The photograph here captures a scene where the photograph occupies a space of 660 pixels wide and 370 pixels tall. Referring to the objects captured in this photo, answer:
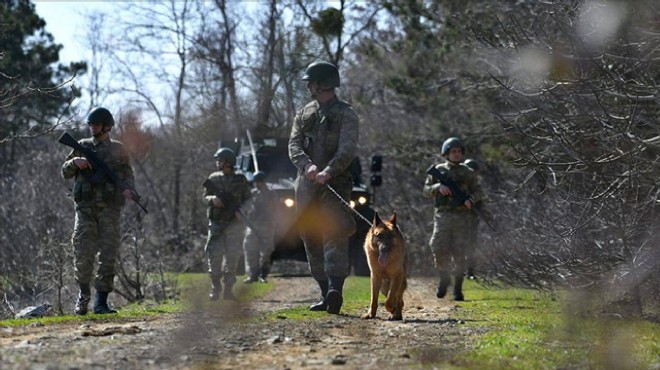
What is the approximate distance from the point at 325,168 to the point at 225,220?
496 cm

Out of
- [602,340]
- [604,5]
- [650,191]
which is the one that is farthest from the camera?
[604,5]

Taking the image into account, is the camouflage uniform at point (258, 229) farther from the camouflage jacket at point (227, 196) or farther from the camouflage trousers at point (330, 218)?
the camouflage trousers at point (330, 218)

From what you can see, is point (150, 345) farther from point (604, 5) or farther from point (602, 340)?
point (604, 5)

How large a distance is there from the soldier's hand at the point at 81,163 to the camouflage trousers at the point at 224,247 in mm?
4155

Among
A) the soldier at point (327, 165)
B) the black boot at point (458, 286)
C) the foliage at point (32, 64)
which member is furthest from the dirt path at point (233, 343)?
the foliage at point (32, 64)

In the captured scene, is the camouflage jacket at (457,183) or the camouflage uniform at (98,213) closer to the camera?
the camouflage uniform at (98,213)

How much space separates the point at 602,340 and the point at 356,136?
126 inches

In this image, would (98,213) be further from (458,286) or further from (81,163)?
(458,286)

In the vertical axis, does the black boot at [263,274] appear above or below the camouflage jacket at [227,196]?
below

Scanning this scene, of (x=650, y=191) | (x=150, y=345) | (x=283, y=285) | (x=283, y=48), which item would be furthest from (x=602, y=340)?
(x=283, y=48)

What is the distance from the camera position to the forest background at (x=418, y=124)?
43.5 ft

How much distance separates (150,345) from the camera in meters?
8.95

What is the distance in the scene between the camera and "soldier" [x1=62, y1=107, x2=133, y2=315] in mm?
12758

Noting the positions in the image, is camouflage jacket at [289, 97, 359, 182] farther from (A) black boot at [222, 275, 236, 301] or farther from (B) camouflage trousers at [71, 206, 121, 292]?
(A) black boot at [222, 275, 236, 301]
